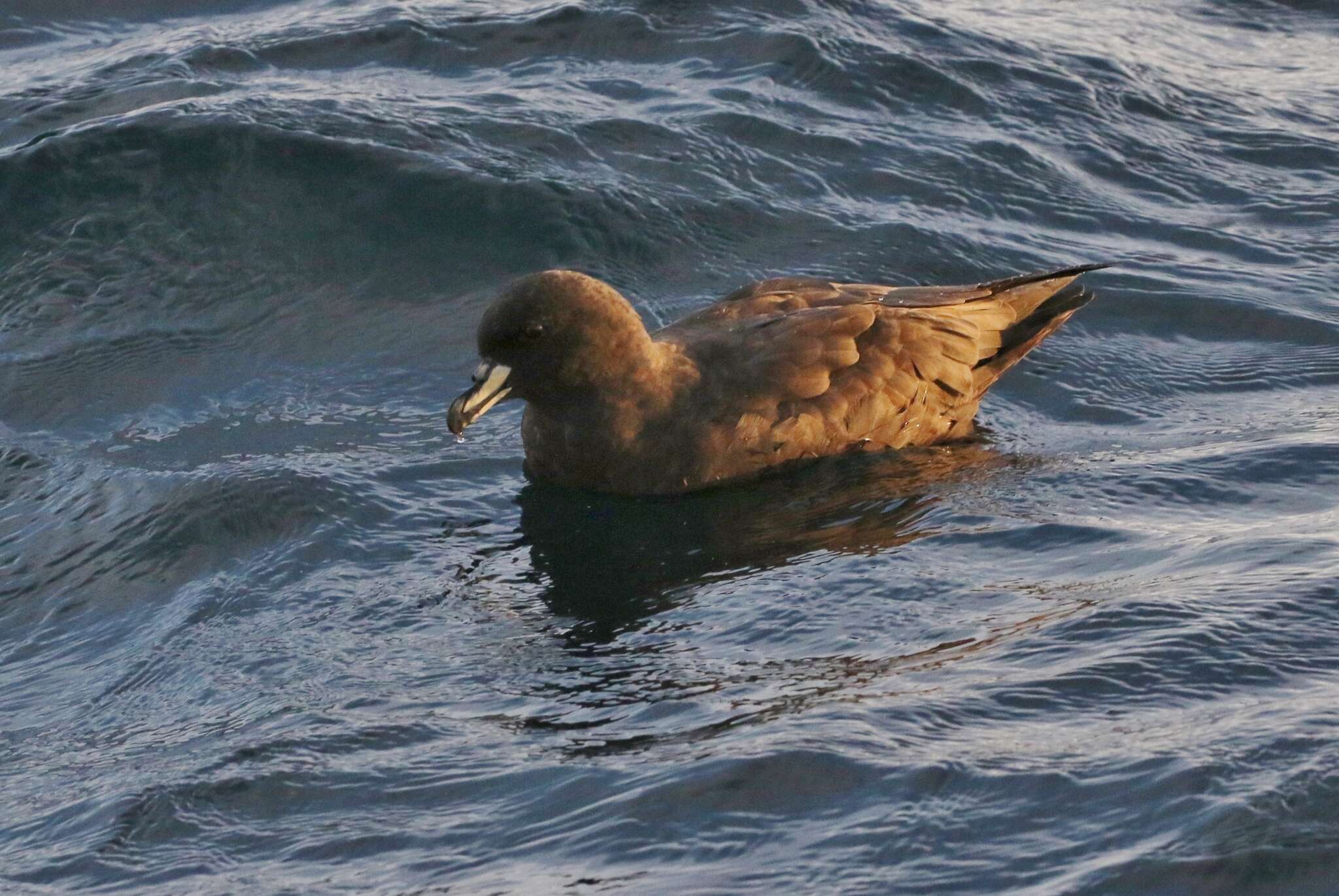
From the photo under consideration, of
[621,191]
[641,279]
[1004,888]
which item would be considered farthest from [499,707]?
[621,191]

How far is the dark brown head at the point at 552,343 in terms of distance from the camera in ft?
23.8

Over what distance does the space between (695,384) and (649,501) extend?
0.51 metres

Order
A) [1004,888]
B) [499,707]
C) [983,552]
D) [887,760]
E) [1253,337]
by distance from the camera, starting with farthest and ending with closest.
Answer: [1253,337], [983,552], [499,707], [887,760], [1004,888]

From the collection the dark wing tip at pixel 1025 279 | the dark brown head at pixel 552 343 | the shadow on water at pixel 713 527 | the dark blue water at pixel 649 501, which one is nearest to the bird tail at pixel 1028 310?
the dark wing tip at pixel 1025 279

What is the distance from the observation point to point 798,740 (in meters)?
4.80

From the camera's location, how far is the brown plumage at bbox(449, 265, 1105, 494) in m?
7.25

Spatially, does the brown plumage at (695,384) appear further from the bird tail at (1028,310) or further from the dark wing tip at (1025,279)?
the dark wing tip at (1025,279)

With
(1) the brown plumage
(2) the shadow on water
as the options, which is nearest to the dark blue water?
(2) the shadow on water

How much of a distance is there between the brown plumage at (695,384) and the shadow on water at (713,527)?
10 centimetres

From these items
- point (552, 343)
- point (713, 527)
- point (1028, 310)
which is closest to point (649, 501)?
point (713, 527)

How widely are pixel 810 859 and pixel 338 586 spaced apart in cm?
264

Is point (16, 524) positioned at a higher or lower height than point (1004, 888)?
lower

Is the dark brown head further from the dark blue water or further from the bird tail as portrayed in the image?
the bird tail

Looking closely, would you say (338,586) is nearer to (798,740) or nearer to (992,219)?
(798,740)
